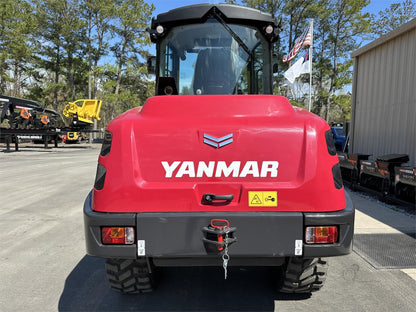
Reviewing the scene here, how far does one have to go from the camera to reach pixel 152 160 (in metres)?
2.12

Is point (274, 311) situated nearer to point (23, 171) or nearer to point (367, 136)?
point (367, 136)

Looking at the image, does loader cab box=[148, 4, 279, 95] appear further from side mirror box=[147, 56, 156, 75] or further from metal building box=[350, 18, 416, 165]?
metal building box=[350, 18, 416, 165]

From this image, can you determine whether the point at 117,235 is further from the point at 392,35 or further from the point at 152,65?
the point at 392,35

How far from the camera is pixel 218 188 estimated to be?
2.09 metres

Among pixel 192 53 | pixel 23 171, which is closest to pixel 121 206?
pixel 192 53

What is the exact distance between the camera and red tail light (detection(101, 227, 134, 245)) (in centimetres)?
204

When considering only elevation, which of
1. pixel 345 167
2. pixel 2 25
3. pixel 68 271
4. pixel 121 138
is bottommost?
pixel 68 271

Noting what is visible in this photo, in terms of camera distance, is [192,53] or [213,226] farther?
[192,53]

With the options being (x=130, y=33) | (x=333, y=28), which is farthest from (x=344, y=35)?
(x=130, y=33)

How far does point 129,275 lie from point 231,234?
102cm

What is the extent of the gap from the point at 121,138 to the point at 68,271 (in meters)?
1.95

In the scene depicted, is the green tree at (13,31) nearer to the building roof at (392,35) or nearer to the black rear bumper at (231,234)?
the building roof at (392,35)

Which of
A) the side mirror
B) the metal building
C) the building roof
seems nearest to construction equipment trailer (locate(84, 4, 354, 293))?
the side mirror

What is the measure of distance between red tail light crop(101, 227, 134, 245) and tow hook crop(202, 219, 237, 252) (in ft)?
1.59
